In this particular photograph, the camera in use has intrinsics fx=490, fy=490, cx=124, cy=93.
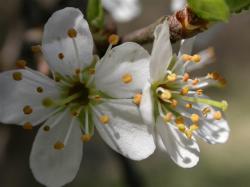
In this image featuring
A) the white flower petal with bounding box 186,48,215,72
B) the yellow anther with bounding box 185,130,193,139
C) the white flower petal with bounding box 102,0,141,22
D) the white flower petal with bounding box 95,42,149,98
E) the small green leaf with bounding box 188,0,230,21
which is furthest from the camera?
the white flower petal with bounding box 102,0,141,22

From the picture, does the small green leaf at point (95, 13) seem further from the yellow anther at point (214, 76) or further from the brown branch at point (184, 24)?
the yellow anther at point (214, 76)

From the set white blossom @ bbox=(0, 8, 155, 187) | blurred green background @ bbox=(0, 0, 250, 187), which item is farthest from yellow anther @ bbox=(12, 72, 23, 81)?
blurred green background @ bbox=(0, 0, 250, 187)

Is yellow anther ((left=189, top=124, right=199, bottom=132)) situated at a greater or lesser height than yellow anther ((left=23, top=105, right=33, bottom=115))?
lesser

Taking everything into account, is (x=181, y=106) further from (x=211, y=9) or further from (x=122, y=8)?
(x=122, y=8)

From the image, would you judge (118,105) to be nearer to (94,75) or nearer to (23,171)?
(94,75)

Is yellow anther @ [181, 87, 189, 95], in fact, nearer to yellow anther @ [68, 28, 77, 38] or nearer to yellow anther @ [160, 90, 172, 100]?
yellow anther @ [160, 90, 172, 100]

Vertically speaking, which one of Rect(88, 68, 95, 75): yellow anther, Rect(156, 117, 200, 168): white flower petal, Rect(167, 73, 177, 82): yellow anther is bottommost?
Rect(156, 117, 200, 168): white flower petal

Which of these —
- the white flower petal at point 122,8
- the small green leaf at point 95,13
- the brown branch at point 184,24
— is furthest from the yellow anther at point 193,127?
the white flower petal at point 122,8
